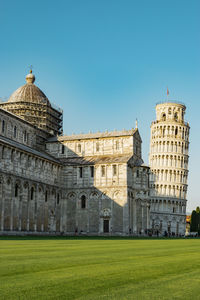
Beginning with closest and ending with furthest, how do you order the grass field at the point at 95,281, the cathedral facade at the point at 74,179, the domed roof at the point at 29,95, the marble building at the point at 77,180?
the grass field at the point at 95,281, the cathedral facade at the point at 74,179, the marble building at the point at 77,180, the domed roof at the point at 29,95

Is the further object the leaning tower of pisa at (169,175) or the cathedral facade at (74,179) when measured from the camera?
the leaning tower of pisa at (169,175)

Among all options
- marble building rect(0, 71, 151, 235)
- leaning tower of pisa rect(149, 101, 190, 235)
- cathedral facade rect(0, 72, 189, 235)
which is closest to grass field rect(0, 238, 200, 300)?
cathedral facade rect(0, 72, 189, 235)

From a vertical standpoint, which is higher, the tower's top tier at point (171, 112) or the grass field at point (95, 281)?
the tower's top tier at point (171, 112)

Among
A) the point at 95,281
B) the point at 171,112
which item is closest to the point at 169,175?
the point at 171,112

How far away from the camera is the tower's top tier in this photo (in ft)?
352

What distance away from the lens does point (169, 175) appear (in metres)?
104

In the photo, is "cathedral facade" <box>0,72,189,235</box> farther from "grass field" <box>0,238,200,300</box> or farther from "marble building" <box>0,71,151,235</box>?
"grass field" <box>0,238,200,300</box>

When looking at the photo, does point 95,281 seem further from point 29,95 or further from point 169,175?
point 169,175

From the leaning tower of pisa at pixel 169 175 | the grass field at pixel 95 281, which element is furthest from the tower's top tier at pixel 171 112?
the grass field at pixel 95 281

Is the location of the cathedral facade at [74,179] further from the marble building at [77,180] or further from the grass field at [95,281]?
the grass field at [95,281]

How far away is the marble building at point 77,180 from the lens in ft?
189

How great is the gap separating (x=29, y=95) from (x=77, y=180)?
20.4 metres

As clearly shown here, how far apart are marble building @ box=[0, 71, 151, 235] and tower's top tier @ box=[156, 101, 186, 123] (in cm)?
3736

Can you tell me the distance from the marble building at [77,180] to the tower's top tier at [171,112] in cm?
3736
